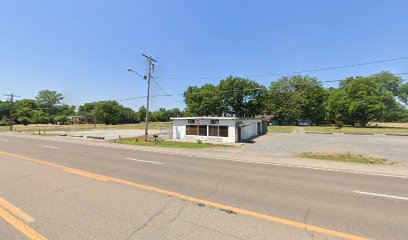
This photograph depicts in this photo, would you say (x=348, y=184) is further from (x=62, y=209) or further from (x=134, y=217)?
(x=62, y=209)

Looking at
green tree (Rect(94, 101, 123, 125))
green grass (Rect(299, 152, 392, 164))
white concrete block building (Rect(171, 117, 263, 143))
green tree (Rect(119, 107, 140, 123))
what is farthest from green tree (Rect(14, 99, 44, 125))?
green grass (Rect(299, 152, 392, 164))

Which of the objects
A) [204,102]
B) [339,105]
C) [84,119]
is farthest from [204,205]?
[84,119]

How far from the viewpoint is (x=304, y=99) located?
2717 inches

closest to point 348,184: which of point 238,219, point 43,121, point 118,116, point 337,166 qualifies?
point 337,166

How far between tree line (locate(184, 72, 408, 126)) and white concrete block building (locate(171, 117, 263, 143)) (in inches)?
1227

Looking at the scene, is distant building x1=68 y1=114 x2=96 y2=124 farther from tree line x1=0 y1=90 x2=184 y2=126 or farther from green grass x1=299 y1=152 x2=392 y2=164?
green grass x1=299 y1=152 x2=392 y2=164

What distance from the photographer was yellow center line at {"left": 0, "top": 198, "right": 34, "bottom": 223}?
4.28m

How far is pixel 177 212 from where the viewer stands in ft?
15.2

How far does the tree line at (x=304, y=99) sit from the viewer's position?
5663 cm

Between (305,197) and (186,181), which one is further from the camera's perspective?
(186,181)

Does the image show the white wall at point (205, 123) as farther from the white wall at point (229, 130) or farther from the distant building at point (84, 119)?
the distant building at point (84, 119)

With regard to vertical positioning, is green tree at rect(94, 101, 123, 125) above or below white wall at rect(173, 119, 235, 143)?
above

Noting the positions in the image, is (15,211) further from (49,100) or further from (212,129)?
(49,100)

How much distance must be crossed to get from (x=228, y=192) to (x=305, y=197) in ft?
7.27
